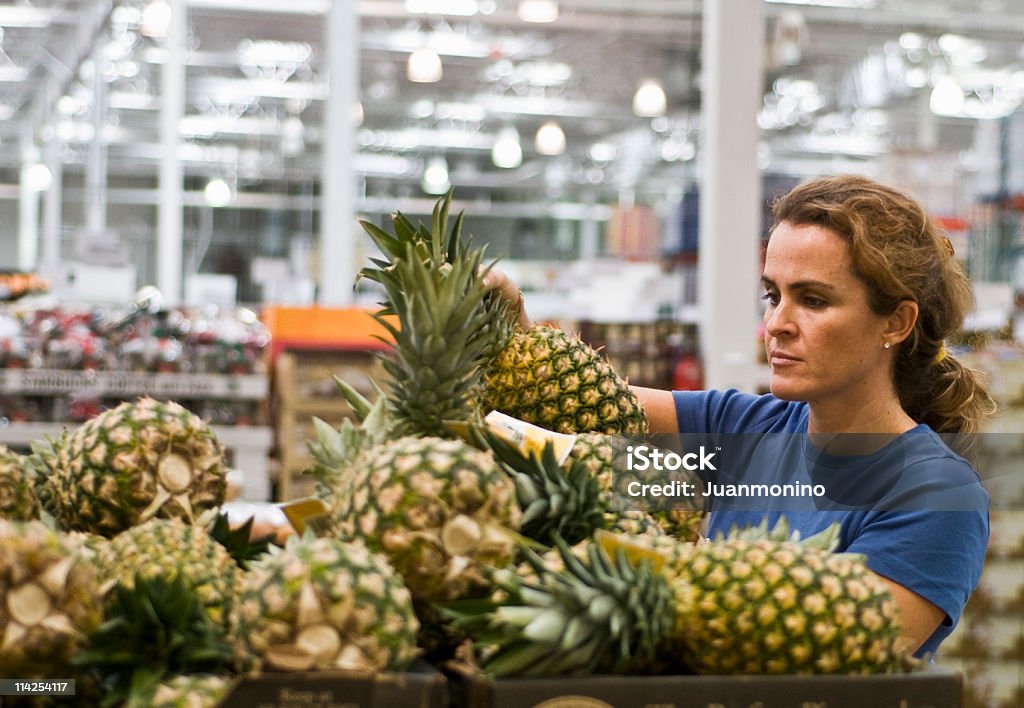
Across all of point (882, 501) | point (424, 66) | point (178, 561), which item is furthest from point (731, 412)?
point (424, 66)

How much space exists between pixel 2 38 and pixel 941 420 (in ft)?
68.6

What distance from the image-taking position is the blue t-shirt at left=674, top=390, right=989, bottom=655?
139 cm

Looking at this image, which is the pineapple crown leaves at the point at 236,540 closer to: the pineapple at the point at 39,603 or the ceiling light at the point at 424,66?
the pineapple at the point at 39,603

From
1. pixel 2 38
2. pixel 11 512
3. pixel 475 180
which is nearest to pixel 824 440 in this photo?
pixel 11 512

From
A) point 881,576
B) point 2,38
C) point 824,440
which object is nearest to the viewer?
point 881,576

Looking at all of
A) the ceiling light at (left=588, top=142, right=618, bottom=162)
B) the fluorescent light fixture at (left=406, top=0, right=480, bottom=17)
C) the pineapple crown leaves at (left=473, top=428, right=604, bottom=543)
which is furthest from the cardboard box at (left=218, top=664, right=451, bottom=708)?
the ceiling light at (left=588, top=142, right=618, bottom=162)

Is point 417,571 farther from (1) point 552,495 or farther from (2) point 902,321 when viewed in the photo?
(2) point 902,321

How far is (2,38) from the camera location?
784 inches

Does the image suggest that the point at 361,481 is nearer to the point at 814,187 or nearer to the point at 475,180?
the point at 814,187

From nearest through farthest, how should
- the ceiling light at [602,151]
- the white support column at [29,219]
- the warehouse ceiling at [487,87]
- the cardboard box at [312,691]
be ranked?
the cardboard box at [312,691] → the warehouse ceiling at [487,87] → the white support column at [29,219] → the ceiling light at [602,151]

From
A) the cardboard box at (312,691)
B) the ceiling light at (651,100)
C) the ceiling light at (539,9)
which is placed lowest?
the cardboard box at (312,691)

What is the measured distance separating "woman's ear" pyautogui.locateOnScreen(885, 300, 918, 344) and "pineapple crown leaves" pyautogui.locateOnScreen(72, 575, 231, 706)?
1270mm

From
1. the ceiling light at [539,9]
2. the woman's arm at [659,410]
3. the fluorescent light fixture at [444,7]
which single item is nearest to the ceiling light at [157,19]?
the ceiling light at [539,9]

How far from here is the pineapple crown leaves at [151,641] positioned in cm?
106
